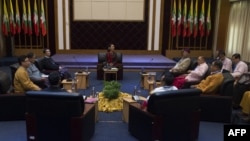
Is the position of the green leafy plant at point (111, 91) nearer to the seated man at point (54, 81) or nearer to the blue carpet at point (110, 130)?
the blue carpet at point (110, 130)

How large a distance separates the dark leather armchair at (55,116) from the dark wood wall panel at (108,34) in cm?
739

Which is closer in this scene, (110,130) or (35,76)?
(110,130)

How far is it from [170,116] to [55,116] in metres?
1.56

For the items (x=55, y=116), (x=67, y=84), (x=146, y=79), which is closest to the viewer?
(x=55, y=116)

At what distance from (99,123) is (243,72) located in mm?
3607

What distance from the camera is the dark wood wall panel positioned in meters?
10.8

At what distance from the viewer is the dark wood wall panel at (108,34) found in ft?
Answer: 35.4

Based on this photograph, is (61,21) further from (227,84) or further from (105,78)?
(227,84)

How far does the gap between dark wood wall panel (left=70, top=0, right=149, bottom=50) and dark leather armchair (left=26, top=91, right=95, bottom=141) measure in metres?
7.39

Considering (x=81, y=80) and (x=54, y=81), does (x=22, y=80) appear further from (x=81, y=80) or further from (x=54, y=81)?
(x=81, y=80)

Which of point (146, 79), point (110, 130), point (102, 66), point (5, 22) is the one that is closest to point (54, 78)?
point (110, 130)

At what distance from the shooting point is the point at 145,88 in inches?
278

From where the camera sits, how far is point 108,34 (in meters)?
10.9

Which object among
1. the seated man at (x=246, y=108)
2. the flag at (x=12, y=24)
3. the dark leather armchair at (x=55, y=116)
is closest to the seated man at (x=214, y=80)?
the seated man at (x=246, y=108)
